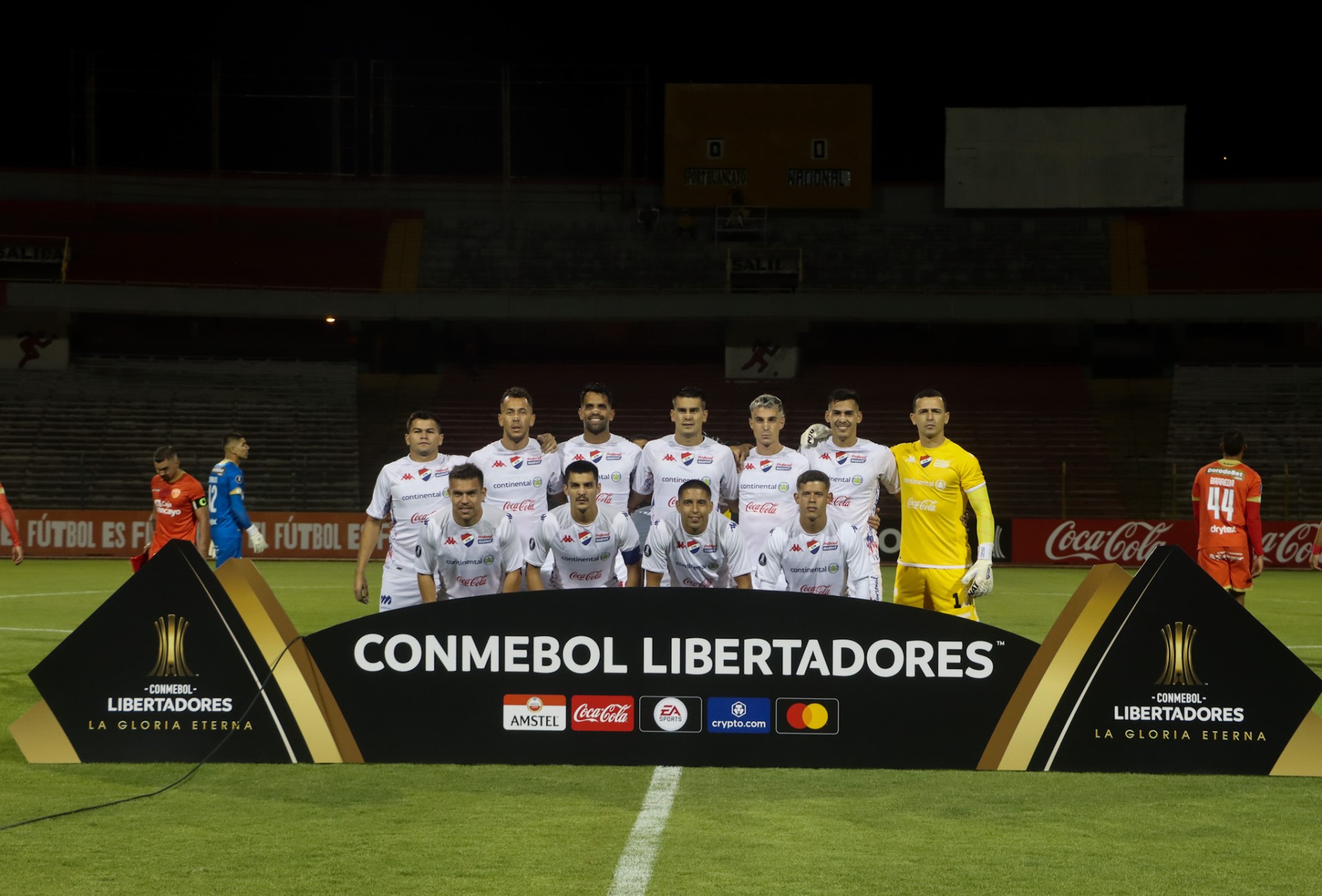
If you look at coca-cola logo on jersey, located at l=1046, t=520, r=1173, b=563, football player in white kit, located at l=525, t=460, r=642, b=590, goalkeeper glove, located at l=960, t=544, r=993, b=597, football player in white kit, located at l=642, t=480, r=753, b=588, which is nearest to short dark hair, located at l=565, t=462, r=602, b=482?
football player in white kit, located at l=525, t=460, r=642, b=590

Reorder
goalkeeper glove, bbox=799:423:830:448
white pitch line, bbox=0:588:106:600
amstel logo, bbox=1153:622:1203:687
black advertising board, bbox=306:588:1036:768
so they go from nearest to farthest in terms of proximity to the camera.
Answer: amstel logo, bbox=1153:622:1203:687 < black advertising board, bbox=306:588:1036:768 < goalkeeper glove, bbox=799:423:830:448 < white pitch line, bbox=0:588:106:600

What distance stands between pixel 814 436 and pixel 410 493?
3210 mm

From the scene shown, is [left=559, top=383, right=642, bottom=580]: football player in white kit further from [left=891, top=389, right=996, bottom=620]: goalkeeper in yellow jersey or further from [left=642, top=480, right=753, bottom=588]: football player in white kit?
[left=891, top=389, right=996, bottom=620]: goalkeeper in yellow jersey

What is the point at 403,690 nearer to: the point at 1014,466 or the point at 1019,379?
the point at 1014,466

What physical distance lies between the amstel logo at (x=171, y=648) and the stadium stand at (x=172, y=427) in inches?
892

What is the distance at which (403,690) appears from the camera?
705 centimetres

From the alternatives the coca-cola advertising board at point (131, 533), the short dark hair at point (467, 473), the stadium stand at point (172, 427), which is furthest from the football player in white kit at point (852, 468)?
the stadium stand at point (172, 427)

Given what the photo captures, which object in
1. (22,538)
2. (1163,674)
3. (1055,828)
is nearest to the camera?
(1055,828)

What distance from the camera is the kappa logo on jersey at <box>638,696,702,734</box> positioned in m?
7.00

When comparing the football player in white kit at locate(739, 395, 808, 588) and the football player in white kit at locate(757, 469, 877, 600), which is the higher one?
the football player in white kit at locate(739, 395, 808, 588)

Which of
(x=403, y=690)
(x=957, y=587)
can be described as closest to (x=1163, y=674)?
(x=957, y=587)

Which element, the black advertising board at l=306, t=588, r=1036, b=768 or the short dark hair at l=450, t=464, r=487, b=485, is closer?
the black advertising board at l=306, t=588, r=1036, b=768

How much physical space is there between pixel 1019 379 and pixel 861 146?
8004 mm

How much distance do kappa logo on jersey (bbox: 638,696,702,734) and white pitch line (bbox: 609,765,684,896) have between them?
0.83 feet
